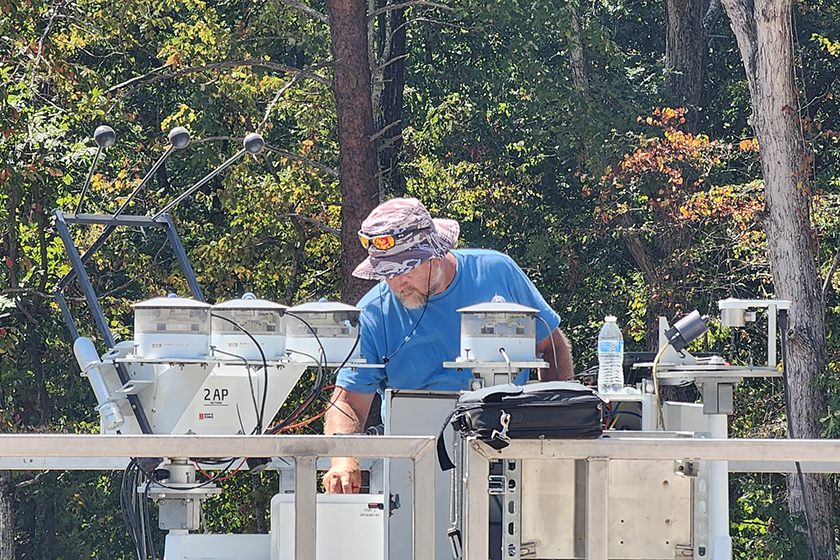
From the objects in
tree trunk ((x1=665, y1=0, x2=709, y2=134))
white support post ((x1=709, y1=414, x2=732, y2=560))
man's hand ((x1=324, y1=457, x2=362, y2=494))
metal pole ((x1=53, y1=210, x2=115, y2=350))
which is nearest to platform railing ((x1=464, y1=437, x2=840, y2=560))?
white support post ((x1=709, y1=414, x2=732, y2=560))

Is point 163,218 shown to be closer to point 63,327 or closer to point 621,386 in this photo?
point 621,386

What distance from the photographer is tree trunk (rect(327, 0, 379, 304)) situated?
506 inches

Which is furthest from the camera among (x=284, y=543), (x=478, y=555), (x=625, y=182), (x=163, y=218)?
(x=625, y=182)

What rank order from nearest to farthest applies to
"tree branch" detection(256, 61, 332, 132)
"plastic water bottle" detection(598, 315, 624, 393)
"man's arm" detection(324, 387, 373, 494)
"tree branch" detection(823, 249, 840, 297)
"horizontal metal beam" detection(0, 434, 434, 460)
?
"horizontal metal beam" detection(0, 434, 434, 460)
"plastic water bottle" detection(598, 315, 624, 393)
"man's arm" detection(324, 387, 373, 494)
"tree branch" detection(823, 249, 840, 297)
"tree branch" detection(256, 61, 332, 132)

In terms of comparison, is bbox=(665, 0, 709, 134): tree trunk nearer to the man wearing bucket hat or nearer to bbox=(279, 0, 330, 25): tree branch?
bbox=(279, 0, 330, 25): tree branch

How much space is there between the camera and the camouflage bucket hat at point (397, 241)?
4.00 metres

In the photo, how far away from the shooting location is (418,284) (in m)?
4.17

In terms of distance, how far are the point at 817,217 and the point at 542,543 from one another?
10856mm

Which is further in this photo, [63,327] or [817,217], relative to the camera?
[63,327]

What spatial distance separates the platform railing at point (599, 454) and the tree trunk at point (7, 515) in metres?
11.6

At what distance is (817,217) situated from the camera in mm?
12969

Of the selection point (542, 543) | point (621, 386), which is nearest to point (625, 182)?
point (621, 386)

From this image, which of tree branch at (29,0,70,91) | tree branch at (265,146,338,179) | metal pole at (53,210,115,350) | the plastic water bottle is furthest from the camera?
tree branch at (265,146,338,179)

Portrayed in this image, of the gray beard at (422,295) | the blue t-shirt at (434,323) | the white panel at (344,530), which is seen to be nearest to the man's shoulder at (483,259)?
the blue t-shirt at (434,323)
